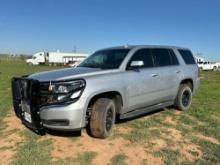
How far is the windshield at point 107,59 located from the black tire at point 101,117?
847mm

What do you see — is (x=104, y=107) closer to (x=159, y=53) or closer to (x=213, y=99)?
(x=159, y=53)

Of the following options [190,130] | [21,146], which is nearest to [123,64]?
[190,130]

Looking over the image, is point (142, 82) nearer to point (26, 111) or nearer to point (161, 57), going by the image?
point (161, 57)

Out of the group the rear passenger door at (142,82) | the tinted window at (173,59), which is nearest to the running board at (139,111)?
the rear passenger door at (142,82)

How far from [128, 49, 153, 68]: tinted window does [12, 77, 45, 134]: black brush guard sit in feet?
7.25

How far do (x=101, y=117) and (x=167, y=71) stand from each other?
97.9 inches

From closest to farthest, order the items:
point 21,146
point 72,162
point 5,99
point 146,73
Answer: point 72,162, point 21,146, point 146,73, point 5,99

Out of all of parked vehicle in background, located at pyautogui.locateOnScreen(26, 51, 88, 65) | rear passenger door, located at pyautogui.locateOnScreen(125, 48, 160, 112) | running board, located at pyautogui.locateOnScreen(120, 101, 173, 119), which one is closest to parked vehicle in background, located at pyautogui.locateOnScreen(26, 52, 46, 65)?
parked vehicle in background, located at pyautogui.locateOnScreen(26, 51, 88, 65)

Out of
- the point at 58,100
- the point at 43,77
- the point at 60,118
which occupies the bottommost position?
the point at 60,118

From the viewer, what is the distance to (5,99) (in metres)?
9.46

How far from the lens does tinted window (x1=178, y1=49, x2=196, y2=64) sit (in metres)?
7.61

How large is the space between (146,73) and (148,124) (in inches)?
45.6

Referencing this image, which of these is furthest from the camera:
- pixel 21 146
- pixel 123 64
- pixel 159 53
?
pixel 159 53

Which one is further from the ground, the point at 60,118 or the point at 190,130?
the point at 60,118
